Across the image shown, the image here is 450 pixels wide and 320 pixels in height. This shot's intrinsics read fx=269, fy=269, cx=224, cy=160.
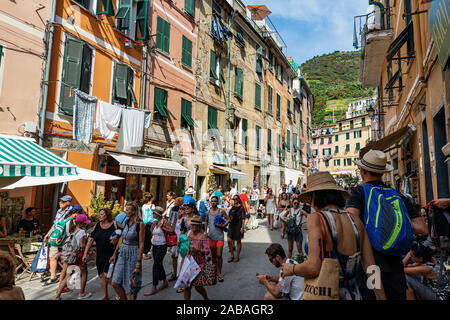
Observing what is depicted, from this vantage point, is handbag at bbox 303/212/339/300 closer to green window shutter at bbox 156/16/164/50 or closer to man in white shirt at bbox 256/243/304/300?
man in white shirt at bbox 256/243/304/300

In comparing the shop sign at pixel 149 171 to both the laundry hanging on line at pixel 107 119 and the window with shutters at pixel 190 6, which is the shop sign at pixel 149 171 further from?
the window with shutters at pixel 190 6

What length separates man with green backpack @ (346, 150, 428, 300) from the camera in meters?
1.90

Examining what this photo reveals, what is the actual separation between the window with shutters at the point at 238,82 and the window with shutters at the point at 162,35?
605 centimetres

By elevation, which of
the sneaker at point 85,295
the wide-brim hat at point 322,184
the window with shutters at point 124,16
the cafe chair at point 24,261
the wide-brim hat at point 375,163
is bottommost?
the sneaker at point 85,295

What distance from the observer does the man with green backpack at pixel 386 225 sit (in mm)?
1903

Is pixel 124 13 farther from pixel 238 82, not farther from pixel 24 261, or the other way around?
pixel 238 82

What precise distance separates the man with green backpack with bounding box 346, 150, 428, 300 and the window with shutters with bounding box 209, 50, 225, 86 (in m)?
14.4

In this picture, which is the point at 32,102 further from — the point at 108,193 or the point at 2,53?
the point at 108,193

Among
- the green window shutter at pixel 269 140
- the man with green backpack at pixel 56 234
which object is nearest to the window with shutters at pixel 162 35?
the man with green backpack at pixel 56 234

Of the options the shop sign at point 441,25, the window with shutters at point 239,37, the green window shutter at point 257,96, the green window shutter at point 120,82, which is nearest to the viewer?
the shop sign at point 441,25

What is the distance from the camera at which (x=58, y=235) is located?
5.36 m

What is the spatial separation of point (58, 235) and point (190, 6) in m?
13.2

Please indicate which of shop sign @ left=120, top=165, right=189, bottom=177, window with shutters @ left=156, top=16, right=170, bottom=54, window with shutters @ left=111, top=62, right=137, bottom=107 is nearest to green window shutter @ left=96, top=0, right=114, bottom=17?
window with shutters @ left=111, top=62, right=137, bottom=107

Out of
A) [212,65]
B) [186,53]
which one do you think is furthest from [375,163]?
[212,65]
